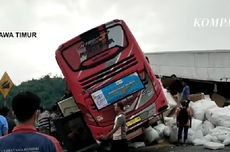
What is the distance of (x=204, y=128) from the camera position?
16.1m

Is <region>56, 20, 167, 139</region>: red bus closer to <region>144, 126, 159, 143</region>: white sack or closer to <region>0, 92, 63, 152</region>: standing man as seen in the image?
<region>144, 126, 159, 143</region>: white sack

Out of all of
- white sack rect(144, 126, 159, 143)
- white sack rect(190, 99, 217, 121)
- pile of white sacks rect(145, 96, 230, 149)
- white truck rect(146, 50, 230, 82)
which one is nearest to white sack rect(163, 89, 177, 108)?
white sack rect(190, 99, 217, 121)

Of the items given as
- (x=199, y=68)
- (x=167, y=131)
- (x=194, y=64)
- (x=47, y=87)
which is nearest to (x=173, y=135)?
(x=167, y=131)

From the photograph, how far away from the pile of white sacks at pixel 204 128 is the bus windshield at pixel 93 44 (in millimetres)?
3032

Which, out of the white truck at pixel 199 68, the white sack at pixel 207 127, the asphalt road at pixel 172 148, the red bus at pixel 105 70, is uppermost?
the red bus at pixel 105 70

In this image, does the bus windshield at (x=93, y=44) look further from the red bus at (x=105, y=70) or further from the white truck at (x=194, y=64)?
the white truck at (x=194, y=64)

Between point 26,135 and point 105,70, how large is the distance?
9.65m

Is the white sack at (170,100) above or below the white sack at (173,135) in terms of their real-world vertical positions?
above

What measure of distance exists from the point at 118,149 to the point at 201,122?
6.70 m

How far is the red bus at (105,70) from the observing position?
1328cm

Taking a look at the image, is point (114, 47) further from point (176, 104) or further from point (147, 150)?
point (176, 104)

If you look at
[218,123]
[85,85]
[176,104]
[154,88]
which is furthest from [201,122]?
[85,85]

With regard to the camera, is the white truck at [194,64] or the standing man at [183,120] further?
the white truck at [194,64]

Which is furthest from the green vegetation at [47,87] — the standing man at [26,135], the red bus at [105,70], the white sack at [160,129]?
the standing man at [26,135]
